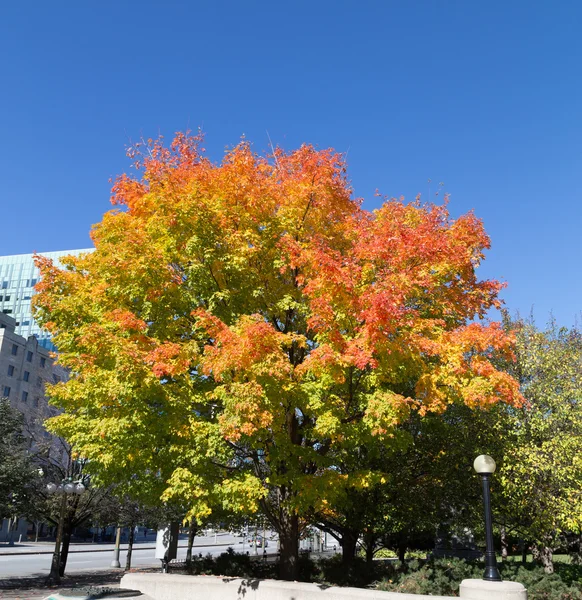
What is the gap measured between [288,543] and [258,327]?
700cm

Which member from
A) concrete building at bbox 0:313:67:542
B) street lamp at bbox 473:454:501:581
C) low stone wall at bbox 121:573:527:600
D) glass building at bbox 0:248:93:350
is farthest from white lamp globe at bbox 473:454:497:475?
glass building at bbox 0:248:93:350

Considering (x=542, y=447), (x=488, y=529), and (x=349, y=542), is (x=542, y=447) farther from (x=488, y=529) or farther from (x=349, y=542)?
(x=349, y=542)

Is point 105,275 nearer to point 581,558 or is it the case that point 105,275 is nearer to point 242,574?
point 242,574

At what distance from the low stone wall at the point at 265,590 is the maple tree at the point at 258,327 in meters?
1.73

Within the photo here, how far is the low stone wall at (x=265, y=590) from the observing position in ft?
33.3

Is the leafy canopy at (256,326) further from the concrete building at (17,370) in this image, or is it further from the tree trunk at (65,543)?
the concrete building at (17,370)


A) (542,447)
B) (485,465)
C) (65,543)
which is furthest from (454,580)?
(65,543)

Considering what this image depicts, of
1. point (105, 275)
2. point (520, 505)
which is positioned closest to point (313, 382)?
point (105, 275)

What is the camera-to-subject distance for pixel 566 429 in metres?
15.6

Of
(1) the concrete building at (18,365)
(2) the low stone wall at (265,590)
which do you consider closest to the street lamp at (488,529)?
(2) the low stone wall at (265,590)

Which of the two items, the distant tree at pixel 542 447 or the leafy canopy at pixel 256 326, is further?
the distant tree at pixel 542 447

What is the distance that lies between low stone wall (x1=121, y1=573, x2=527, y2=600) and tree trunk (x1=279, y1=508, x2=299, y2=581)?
1376 mm

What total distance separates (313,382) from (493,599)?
17.5 feet

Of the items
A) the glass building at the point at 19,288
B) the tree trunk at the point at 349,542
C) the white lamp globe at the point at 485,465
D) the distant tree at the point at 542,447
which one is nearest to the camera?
the white lamp globe at the point at 485,465
